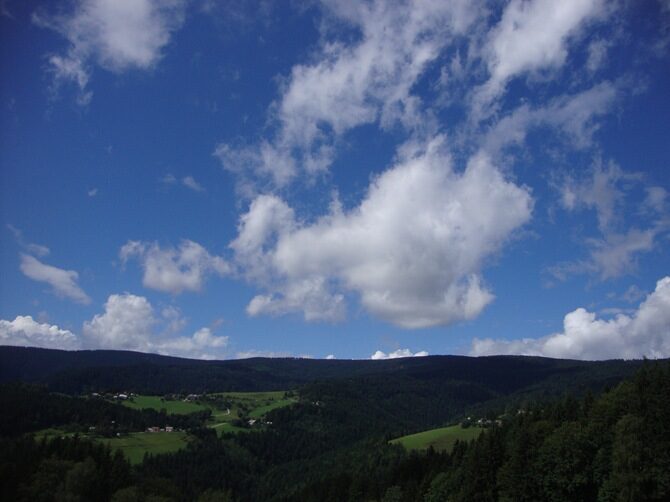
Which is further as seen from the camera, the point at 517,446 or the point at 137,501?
the point at 137,501

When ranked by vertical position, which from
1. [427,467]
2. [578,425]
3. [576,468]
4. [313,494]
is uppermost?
[578,425]

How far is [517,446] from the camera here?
94.6 m

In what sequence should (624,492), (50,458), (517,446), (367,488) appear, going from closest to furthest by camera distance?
1. (624,492)
2. (517,446)
3. (50,458)
4. (367,488)

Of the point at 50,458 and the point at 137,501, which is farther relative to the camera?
the point at 50,458

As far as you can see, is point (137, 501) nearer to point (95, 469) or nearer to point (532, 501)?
point (95, 469)

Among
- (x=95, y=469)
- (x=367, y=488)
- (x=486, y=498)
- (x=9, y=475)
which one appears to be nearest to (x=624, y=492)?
(x=486, y=498)

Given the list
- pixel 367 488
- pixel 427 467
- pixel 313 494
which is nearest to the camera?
pixel 427 467

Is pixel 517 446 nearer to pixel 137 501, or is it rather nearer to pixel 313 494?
pixel 137 501

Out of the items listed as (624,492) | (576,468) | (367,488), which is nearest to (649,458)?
(624,492)

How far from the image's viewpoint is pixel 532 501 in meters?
89.2

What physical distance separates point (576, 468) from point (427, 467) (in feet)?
202

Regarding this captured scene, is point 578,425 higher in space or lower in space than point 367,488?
higher

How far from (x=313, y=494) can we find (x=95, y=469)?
6842 centimetres

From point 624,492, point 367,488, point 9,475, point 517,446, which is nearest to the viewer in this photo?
point 624,492
